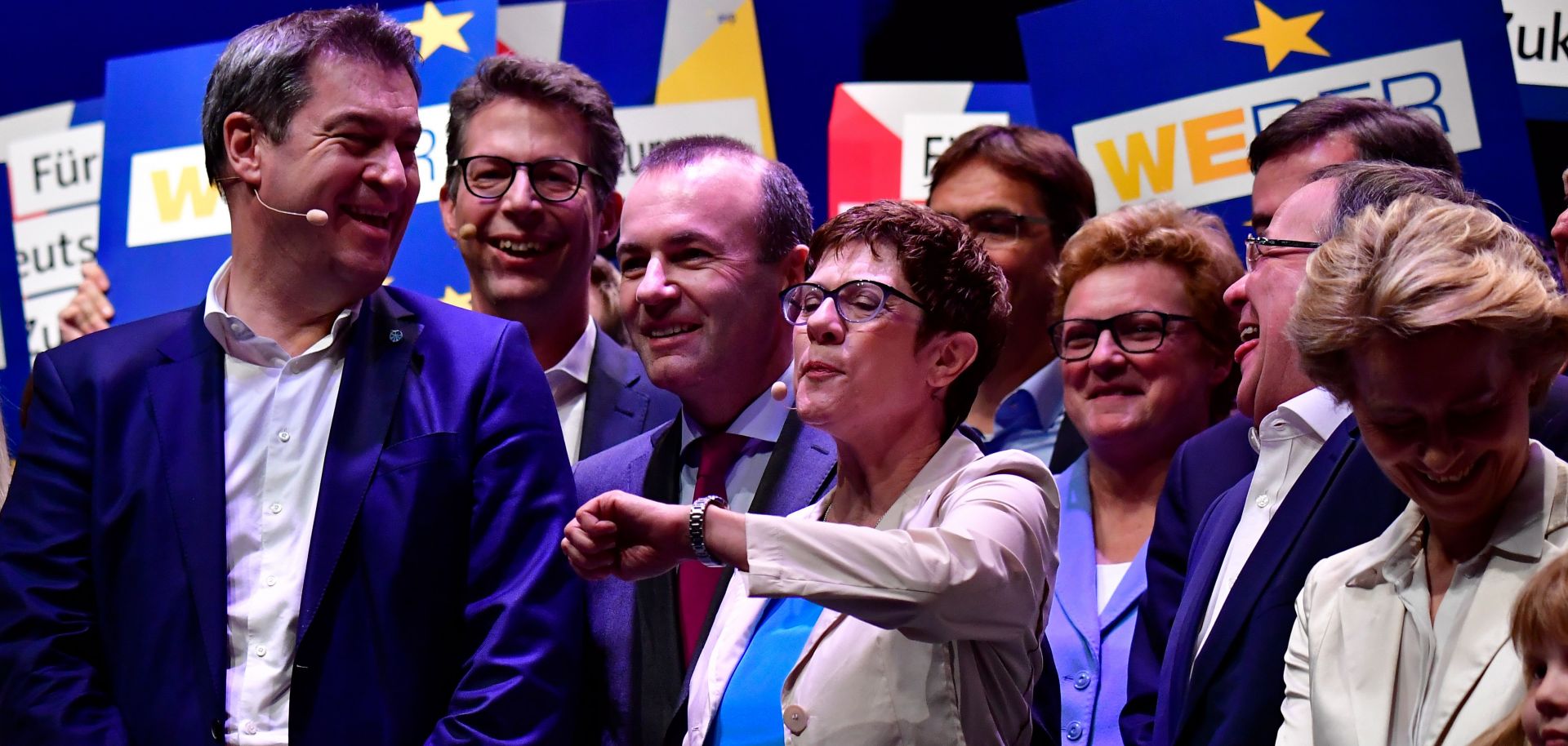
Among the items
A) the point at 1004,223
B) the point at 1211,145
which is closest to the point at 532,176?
the point at 1004,223

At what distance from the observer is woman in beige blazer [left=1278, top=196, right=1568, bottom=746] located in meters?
1.96

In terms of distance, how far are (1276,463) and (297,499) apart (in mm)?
1526

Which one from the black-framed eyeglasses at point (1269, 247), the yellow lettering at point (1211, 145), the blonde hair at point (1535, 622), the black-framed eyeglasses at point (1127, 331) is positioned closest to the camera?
the blonde hair at point (1535, 622)

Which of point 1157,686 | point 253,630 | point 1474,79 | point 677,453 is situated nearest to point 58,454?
point 253,630

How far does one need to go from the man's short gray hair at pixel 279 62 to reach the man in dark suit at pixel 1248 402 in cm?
157

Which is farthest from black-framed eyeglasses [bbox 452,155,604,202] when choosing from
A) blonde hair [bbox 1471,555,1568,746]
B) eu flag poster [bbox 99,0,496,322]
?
blonde hair [bbox 1471,555,1568,746]

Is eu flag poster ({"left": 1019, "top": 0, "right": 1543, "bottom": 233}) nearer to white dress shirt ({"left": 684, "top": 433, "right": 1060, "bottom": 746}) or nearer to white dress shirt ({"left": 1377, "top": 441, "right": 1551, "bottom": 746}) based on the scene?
A: white dress shirt ({"left": 1377, "top": 441, "right": 1551, "bottom": 746})

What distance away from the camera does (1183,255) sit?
11.2ft

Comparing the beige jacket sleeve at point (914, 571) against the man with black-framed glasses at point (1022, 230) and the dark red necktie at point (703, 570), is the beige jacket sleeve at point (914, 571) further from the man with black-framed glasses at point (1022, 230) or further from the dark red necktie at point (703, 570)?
the man with black-framed glasses at point (1022, 230)


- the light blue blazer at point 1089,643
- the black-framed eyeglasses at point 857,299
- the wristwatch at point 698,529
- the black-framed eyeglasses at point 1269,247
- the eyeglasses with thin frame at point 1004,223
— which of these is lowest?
the light blue blazer at point 1089,643

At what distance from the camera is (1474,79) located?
3.42 meters

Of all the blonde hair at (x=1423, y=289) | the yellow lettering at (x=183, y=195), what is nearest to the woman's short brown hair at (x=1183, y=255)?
the blonde hair at (x=1423, y=289)

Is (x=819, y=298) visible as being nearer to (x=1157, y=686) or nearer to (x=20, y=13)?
(x=1157, y=686)

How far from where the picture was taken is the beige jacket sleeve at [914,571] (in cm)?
207
